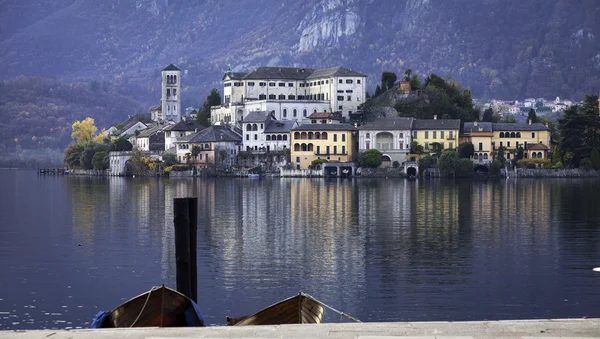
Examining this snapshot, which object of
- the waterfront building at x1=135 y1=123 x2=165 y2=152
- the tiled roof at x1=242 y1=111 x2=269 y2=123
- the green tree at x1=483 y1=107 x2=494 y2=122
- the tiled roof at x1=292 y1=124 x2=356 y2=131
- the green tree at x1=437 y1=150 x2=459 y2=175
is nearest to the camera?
the green tree at x1=437 y1=150 x2=459 y2=175

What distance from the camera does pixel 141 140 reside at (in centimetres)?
16650

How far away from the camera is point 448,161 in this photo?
131 meters

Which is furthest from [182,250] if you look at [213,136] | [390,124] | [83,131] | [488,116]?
[83,131]

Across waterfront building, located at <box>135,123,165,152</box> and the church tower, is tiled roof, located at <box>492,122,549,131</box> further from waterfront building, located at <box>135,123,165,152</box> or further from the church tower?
the church tower

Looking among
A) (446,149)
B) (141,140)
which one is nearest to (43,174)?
(141,140)

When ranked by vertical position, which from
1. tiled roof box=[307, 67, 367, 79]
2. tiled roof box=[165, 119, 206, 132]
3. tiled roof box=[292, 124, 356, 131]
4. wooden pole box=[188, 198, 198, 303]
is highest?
tiled roof box=[307, 67, 367, 79]

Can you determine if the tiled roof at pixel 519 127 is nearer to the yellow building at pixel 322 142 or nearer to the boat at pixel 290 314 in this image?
the yellow building at pixel 322 142

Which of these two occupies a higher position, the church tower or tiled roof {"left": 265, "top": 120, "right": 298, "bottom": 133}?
the church tower

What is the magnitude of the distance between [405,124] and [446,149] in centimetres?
556

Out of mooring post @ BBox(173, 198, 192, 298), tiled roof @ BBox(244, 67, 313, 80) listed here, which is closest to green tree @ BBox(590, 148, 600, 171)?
tiled roof @ BBox(244, 67, 313, 80)

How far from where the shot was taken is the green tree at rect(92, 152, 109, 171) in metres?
158

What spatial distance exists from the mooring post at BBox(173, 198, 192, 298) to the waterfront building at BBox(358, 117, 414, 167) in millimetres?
106936

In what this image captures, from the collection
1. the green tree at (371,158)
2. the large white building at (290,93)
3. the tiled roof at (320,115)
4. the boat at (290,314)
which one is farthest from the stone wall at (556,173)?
the boat at (290,314)

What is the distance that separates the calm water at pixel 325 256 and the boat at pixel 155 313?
253 inches
